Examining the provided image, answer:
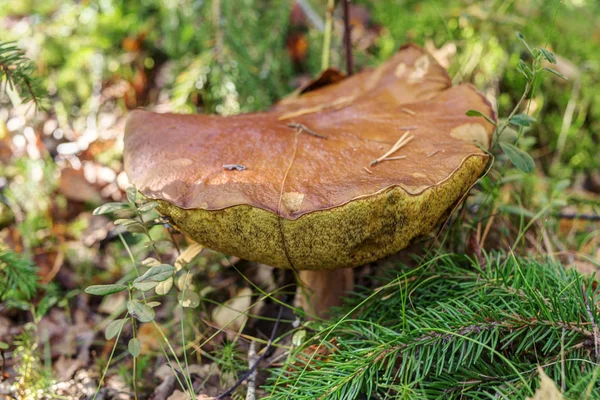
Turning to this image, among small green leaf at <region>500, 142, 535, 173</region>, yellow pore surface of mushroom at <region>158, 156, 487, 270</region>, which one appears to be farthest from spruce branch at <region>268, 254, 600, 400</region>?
small green leaf at <region>500, 142, 535, 173</region>

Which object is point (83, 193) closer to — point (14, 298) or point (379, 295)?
point (14, 298)

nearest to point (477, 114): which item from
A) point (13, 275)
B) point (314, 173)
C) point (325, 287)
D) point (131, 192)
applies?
point (314, 173)

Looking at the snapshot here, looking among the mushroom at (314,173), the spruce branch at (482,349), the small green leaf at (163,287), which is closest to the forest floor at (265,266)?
the spruce branch at (482,349)

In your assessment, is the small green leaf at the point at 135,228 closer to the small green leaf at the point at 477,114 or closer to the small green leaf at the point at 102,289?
the small green leaf at the point at 102,289

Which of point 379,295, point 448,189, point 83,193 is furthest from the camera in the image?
point 83,193

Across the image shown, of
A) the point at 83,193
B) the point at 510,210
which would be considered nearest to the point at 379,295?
Answer: the point at 510,210

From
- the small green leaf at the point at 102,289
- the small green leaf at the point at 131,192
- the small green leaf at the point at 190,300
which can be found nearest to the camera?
the small green leaf at the point at 102,289
